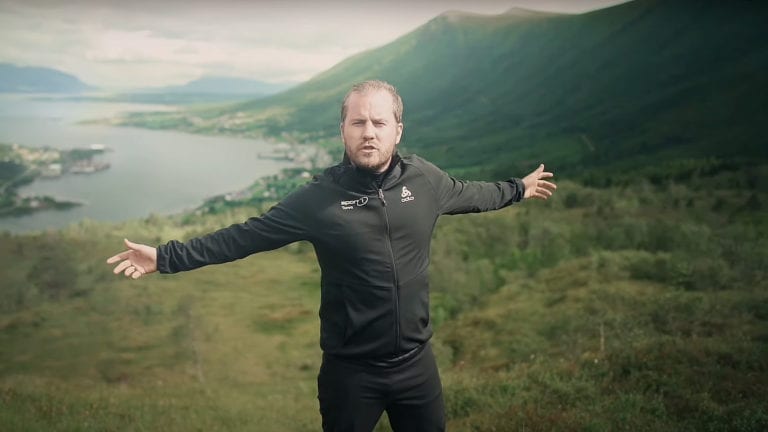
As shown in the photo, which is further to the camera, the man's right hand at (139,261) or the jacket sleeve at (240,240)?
the man's right hand at (139,261)

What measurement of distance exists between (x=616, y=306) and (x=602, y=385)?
48317 mm

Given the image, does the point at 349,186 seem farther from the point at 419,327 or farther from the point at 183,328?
the point at 183,328

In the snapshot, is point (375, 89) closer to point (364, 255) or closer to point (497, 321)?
point (364, 255)

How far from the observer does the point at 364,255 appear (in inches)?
160

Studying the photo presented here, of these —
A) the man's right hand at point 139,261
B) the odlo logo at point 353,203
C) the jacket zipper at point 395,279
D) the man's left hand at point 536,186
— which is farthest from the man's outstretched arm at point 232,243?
the man's left hand at point 536,186

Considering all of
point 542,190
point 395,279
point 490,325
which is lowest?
point 490,325

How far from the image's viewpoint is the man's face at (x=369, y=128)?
400 centimetres

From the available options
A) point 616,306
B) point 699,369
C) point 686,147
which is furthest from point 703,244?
point 686,147

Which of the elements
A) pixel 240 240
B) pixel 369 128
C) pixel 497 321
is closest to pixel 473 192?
pixel 369 128

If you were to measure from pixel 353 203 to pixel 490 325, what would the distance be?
2511 inches

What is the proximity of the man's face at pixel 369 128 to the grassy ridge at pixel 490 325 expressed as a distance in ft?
19.0

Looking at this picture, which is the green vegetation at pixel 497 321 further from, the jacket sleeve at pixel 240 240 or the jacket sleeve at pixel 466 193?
the jacket sleeve at pixel 240 240

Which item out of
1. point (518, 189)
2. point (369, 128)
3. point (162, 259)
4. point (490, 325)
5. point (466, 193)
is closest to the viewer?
point (369, 128)

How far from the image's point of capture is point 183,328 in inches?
3120
